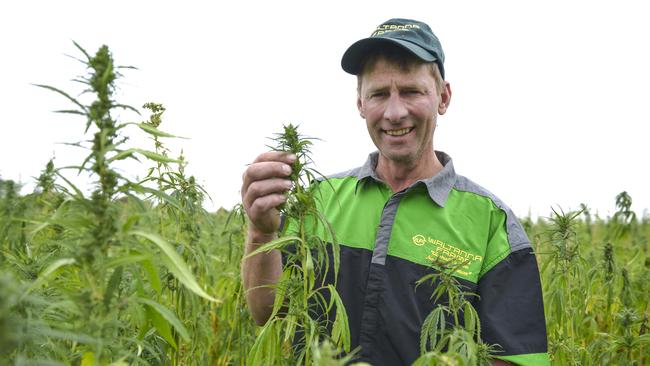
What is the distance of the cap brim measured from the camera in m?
2.99

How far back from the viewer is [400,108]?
302 cm

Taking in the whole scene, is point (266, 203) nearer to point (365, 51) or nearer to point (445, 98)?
point (365, 51)

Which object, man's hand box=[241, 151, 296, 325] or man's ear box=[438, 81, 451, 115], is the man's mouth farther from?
man's hand box=[241, 151, 296, 325]

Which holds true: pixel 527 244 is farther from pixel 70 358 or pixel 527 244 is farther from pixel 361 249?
pixel 70 358

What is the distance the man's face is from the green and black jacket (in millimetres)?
198

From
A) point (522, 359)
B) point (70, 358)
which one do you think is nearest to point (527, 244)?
point (522, 359)

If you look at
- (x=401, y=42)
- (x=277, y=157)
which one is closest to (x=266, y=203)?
(x=277, y=157)

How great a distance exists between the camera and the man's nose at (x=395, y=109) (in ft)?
9.87

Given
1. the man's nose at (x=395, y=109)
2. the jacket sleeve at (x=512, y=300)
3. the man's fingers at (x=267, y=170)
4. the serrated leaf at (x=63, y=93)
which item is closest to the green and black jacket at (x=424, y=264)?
the jacket sleeve at (x=512, y=300)

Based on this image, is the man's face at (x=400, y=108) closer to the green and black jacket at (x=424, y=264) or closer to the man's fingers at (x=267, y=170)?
the green and black jacket at (x=424, y=264)

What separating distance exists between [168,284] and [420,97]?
152 centimetres

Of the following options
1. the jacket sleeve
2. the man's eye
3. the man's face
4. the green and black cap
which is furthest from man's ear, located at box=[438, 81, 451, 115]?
the jacket sleeve

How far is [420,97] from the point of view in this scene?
308 centimetres

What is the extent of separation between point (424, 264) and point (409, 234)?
162 millimetres
